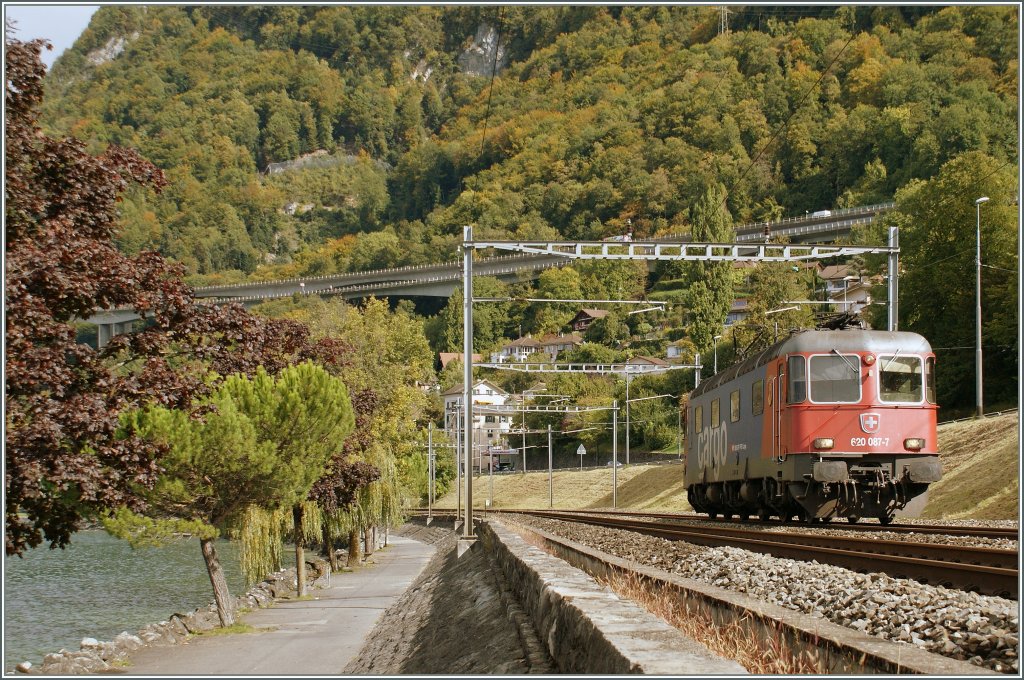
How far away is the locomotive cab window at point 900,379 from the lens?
21.7 meters

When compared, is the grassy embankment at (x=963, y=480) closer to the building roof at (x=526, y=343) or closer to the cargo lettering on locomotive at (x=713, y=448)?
the cargo lettering on locomotive at (x=713, y=448)

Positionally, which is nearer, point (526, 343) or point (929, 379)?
point (929, 379)

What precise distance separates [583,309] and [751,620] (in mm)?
147253

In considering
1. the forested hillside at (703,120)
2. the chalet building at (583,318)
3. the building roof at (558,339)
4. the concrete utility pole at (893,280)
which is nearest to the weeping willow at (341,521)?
the concrete utility pole at (893,280)

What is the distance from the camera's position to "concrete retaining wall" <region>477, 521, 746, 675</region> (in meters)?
5.58

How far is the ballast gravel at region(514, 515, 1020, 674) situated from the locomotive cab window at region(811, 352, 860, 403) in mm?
6102

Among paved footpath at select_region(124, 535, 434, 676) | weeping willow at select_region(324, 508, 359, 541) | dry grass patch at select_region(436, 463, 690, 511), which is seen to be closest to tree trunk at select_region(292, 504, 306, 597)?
paved footpath at select_region(124, 535, 434, 676)

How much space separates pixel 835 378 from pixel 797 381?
67 centimetres

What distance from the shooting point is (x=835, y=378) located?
21.8 m

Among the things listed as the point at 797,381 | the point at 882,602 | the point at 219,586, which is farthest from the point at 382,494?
→ the point at 882,602

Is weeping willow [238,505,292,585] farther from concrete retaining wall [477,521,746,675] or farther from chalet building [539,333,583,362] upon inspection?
chalet building [539,333,583,362]

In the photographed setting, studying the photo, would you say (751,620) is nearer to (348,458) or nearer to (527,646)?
(527,646)

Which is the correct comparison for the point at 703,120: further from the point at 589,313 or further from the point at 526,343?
the point at 526,343

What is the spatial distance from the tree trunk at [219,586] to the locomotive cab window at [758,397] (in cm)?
1276
